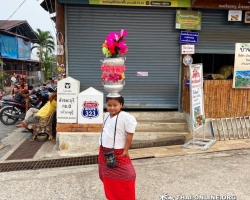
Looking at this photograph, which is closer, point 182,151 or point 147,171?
point 147,171

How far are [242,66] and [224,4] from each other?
1682mm

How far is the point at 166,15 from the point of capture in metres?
6.42

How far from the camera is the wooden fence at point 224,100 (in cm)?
597

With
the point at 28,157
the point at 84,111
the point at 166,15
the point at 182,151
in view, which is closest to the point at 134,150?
→ the point at 182,151

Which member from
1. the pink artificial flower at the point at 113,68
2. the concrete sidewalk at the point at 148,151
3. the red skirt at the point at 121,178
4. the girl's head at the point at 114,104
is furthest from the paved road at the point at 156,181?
the pink artificial flower at the point at 113,68

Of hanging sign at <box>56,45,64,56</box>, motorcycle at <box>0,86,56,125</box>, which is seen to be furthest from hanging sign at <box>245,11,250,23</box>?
motorcycle at <box>0,86,56,125</box>

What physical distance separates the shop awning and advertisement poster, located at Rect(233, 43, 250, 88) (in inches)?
47.5

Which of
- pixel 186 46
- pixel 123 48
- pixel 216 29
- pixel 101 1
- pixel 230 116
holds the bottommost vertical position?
pixel 230 116

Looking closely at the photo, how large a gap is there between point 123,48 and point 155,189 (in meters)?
2.02

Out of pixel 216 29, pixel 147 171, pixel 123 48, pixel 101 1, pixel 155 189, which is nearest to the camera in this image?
pixel 123 48

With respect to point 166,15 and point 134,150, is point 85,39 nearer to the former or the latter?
point 166,15

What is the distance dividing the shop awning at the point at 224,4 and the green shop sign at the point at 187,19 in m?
0.20

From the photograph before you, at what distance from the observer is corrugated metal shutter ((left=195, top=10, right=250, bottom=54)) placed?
21.5 feet

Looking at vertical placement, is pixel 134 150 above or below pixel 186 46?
below
